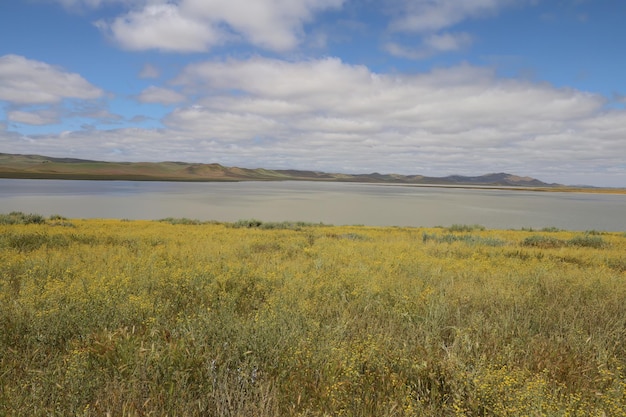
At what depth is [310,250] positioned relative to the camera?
1151cm

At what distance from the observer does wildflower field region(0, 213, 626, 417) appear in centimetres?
278

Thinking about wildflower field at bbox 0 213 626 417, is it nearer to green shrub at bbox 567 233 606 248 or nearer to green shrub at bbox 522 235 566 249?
green shrub at bbox 522 235 566 249

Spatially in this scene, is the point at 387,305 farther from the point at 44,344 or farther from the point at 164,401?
the point at 44,344

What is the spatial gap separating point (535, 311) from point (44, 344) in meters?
6.92

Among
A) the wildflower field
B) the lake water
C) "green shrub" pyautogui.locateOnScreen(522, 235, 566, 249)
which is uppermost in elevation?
the wildflower field

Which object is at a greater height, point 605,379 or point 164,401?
point 605,379

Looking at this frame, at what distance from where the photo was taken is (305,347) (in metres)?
3.60

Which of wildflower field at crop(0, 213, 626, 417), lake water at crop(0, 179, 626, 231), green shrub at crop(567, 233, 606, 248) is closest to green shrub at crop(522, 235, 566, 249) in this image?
green shrub at crop(567, 233, 606, 248)

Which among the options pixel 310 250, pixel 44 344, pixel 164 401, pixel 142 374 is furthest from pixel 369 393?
pixel 310 250

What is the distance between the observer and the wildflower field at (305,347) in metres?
2.78

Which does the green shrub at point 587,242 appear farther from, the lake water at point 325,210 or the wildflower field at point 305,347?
the lake water at point 325,210

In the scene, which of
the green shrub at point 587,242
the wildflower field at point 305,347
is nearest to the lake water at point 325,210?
the green shrub at point 587,242

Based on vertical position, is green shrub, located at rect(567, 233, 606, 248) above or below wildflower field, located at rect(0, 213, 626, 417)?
below

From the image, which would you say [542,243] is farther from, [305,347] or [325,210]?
[325,210]
